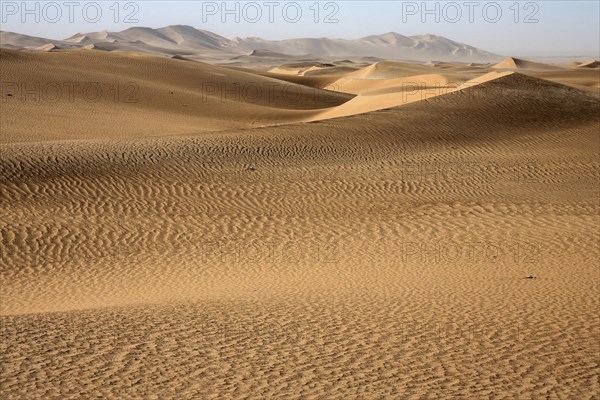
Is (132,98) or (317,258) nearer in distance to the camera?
(317,258)

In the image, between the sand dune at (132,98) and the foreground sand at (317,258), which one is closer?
the foreground sand at (317,258)

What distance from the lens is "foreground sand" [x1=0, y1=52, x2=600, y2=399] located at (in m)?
6.71

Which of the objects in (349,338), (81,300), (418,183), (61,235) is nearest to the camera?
(349,338)

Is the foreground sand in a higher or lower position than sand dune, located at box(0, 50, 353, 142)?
lower

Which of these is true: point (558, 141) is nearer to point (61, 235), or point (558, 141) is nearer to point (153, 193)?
point (153, 193)

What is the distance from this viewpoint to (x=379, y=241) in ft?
42.7

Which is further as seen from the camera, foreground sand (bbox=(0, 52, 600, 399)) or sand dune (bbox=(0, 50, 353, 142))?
sand dune (bbox=(0, 50, 353, 142))

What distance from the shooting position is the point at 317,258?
480 inches

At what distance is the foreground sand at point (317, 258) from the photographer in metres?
6.71

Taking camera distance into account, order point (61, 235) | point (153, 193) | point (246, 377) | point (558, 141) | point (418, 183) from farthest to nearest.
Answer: point (558, 141) < point (418, 183) < point (153, 193) < point (61, 235) < point (246, 377)

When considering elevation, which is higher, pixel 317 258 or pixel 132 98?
pixel 132 98

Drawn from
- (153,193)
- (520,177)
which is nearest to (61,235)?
(153,193)

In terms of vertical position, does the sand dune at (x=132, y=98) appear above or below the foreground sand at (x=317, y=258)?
above

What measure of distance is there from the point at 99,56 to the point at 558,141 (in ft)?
95.5
